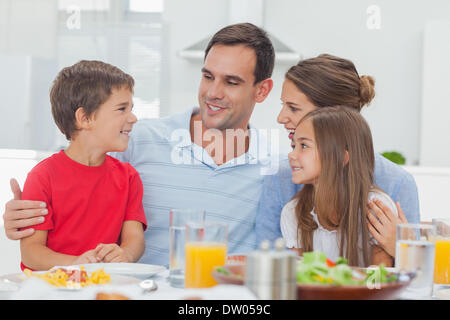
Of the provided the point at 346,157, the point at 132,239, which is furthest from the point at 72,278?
the point at 346,157

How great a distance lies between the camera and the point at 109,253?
1.28 m

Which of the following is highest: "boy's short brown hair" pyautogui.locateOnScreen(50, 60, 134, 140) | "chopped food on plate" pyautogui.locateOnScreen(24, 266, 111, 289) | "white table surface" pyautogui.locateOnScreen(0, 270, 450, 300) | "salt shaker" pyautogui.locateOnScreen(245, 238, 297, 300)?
"boy's short brown hair" pyautogui.locateOnScreen(50, 60, 134, 140)

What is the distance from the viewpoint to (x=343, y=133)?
4.83 feet

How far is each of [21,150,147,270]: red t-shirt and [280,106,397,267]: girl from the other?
43 centimetres

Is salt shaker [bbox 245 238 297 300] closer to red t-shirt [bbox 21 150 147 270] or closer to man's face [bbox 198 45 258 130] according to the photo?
red t-shirt [bbox 21 150 147 270]

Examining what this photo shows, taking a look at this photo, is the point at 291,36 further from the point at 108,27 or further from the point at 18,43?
the point at 18,43

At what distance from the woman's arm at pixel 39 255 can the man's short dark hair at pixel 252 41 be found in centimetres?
84

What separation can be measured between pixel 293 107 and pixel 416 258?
81 centimetres

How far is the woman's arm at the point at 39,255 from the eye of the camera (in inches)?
52.1

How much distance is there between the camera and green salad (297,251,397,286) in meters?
0.78

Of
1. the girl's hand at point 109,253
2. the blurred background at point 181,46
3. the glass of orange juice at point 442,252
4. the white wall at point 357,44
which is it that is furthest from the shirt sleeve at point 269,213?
the white wall at point 357,44

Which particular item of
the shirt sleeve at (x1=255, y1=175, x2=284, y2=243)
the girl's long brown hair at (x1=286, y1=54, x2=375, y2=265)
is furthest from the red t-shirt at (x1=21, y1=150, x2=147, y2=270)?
the girl's long brown hair at (x1=286, y1=54, x2=375, y2=265)

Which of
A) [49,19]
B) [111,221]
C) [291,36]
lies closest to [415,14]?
[291,36]

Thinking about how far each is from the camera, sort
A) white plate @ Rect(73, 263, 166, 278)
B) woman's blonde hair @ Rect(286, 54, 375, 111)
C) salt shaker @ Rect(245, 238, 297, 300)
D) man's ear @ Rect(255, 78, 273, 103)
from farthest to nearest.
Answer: man's ear @ Rect(255, 78, 273, 103) → woman's blonde hair @ Rect(286, 54, 375, 111) → white plate @ Rect(73, 263, 166, 278) → salt shaker @ Rect(245, 238, 297, 300)
